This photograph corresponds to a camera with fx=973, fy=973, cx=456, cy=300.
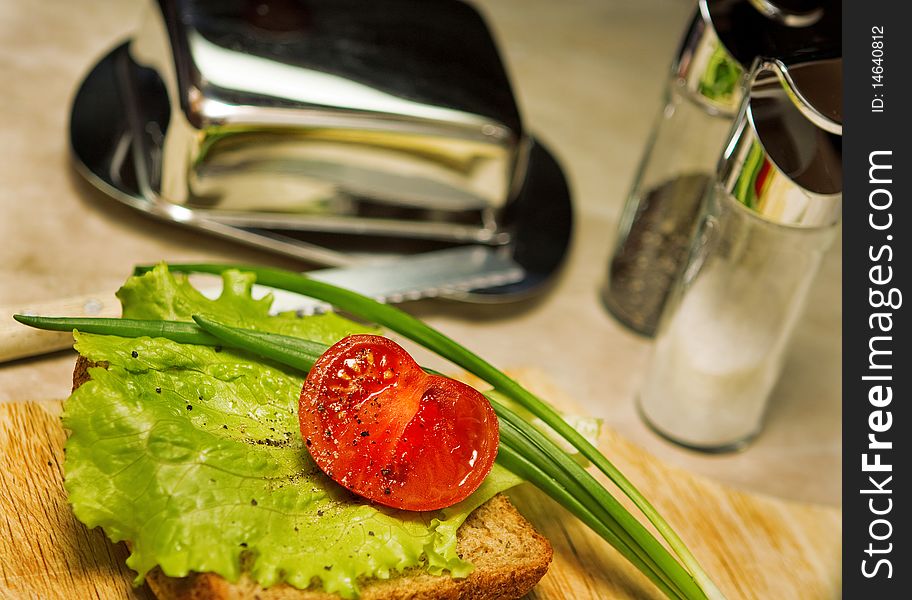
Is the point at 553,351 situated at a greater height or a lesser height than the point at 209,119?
lesser

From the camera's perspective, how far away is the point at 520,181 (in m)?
1.86

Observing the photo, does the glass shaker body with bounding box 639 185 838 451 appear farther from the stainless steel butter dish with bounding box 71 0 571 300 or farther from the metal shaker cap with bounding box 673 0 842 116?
the stainless steel butter dish with bounding box 71 0 571 300

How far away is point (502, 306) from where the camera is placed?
1.88m

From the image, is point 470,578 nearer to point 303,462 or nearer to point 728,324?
point 303,462

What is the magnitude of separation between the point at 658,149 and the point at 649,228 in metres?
0.15

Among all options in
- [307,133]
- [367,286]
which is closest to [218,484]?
[367,286]

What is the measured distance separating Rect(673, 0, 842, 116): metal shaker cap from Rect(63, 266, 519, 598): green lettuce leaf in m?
0.76

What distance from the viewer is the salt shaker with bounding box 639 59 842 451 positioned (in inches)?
52.1

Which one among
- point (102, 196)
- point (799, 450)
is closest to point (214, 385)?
point (102, 196)

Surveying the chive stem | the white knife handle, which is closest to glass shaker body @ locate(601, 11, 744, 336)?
the chive stem

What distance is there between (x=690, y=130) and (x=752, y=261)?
321 mm

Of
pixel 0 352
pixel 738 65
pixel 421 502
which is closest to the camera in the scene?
pixel 421 502

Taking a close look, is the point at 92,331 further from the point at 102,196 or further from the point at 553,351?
the point at 553,351

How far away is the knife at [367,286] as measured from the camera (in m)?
1.36
